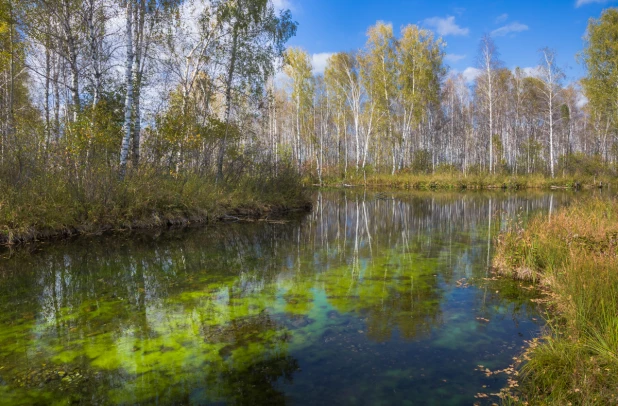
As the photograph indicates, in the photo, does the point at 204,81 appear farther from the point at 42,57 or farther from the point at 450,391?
the point at 450,391

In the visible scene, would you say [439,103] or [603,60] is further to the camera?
[439,103]

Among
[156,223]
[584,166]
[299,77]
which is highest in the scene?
[299,77]

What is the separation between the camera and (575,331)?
3.28 meters

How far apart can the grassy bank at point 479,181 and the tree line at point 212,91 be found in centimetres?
170

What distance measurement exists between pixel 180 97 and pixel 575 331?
1486cm

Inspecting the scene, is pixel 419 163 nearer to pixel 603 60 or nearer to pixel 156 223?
pixel 603 60

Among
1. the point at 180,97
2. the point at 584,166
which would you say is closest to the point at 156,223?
the point at 180,97

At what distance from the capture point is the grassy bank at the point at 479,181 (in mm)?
28969

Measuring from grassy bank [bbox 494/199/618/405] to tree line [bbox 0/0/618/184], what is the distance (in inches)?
420

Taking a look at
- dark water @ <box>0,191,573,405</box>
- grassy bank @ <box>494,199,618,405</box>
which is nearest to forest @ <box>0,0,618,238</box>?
dark water @ <box>0,191,573,405</box>

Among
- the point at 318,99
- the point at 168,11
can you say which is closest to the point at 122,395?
the point at 168,11

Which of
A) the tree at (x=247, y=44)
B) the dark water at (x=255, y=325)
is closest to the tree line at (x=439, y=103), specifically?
the tree at (x=247, y=44)

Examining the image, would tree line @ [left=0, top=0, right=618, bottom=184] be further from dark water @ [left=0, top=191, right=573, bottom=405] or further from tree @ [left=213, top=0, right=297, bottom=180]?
dark water @ [left=0, top=191, right=573, bottom=405]

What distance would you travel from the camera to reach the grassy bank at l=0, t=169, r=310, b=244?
329 inches
